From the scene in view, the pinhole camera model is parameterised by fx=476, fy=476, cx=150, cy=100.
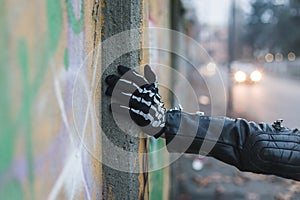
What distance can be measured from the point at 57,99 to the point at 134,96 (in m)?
0.58

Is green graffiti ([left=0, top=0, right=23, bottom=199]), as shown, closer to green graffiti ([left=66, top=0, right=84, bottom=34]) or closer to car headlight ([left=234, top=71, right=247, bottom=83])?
green graffiti ([left=66, top=0, right=84, bottom=34])

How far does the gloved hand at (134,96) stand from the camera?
1860mm

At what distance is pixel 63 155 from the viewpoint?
138 cm

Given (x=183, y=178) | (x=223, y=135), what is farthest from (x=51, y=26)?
(x=183, y=178)

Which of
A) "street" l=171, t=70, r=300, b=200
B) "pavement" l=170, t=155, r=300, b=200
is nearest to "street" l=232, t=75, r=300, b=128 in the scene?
"street" l=171, t=70, r=300, b=200

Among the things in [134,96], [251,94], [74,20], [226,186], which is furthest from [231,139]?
[251,94]

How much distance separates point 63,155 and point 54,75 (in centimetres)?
25

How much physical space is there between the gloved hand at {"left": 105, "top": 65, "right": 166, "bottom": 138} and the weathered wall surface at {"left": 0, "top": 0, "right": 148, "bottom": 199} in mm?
59

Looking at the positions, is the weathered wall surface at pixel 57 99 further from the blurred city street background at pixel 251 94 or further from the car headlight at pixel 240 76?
the car headlight at pixel 240 76

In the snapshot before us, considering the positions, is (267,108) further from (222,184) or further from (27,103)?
(27,103)

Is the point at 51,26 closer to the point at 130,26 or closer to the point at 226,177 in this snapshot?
the point at 130,26

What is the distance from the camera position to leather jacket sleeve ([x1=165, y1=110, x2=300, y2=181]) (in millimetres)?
2031

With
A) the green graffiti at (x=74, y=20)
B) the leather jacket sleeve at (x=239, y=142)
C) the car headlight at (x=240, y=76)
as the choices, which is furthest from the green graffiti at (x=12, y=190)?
the car headlight at (x=240, y=76)

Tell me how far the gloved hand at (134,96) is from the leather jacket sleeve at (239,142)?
0.50 feet
